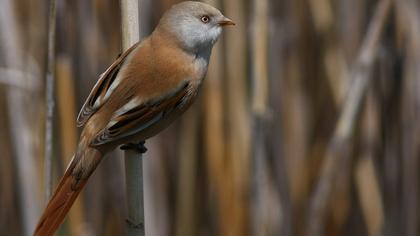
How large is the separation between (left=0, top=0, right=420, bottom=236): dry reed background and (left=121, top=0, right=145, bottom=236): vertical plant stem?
569 mm

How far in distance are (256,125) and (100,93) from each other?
1.87 ft

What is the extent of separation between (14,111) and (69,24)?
1.08ft

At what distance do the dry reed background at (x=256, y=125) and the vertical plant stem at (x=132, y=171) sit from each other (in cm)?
57

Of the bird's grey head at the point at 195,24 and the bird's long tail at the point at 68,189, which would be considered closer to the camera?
the bird's long tail at the point at 68,189

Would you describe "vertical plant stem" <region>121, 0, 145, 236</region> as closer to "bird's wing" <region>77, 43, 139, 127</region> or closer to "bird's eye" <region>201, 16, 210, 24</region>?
"bird's wing" <region>77, 43, 139, 127</region>

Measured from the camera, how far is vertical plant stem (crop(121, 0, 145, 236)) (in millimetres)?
1644

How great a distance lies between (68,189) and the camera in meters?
1.75

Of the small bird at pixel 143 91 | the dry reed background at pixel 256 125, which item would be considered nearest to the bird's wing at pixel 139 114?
the small bird at pixel 143 91

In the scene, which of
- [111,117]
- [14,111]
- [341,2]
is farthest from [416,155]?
[14,111]

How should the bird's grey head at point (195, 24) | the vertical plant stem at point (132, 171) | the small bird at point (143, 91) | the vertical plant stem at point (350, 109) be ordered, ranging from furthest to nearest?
1. the vertical plant stem at point (350, 109)
2. the bird's grey head at point (195, 24)
3. the small bird at point (143, 91)
4. the vertical plant stem at point (132, 171)

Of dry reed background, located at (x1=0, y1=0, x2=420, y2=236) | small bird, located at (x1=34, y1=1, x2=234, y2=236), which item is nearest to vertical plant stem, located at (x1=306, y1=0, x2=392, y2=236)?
dry reed background, located at (x1=0, y1=0, x2=420, y2=236)

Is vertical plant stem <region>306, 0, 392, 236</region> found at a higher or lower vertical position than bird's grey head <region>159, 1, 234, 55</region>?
lower

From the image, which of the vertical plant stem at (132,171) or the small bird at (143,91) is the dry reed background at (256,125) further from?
the vertical plant stem at (132,171)

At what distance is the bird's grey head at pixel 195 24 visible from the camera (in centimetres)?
195
